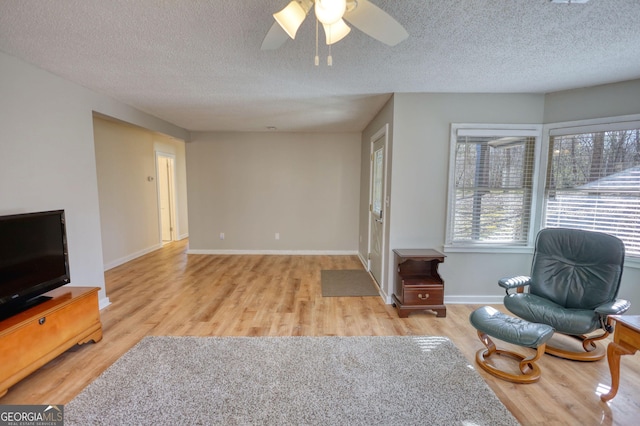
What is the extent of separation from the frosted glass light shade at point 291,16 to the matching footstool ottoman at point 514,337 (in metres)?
2.30

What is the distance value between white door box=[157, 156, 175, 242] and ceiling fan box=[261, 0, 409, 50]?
5.97m

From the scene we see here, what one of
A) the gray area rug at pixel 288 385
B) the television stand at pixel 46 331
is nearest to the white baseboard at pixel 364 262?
the gray area rug at pixel 288 385

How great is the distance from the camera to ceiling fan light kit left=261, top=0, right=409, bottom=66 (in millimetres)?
1153

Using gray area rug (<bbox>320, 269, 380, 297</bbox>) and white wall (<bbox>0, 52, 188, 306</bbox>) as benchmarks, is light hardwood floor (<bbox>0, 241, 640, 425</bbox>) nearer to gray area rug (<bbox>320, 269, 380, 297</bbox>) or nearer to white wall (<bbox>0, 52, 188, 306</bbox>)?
gray area rug (<bbox>320, 269, 380, 297</bbox>)

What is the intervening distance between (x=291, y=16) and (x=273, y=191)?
4267mm

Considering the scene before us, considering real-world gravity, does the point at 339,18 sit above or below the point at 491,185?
above

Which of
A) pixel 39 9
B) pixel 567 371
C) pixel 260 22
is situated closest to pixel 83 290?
pixel 39 9

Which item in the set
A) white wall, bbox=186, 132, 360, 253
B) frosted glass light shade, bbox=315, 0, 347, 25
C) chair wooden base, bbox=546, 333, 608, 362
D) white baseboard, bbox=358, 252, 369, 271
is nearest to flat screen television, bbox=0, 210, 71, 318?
frosted glass light shade, bbox=315, 0, 347, 25

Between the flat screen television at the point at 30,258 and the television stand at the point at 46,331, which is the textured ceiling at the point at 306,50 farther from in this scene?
the television stand at the point at 46,331

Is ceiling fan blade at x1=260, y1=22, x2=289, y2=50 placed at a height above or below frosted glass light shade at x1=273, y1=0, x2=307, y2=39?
above

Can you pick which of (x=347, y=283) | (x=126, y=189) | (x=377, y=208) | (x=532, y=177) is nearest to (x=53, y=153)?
(x=126, y=189)

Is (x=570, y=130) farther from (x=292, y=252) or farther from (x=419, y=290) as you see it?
(x=292, y=252)

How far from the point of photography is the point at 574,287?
2.39 meters

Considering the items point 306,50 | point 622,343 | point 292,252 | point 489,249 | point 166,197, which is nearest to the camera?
point 622,343
